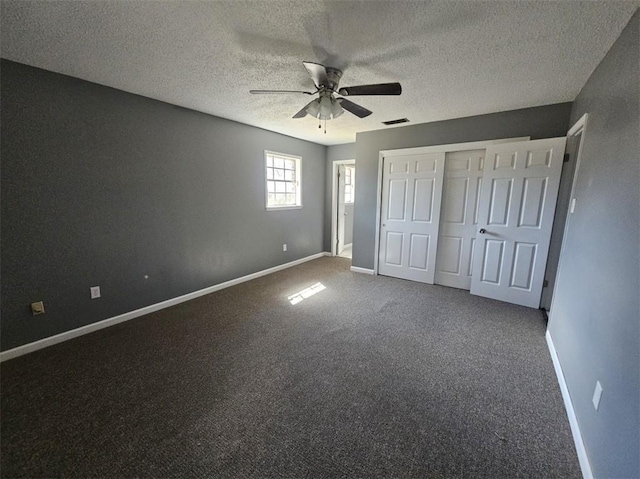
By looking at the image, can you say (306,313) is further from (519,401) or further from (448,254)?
(448,254)

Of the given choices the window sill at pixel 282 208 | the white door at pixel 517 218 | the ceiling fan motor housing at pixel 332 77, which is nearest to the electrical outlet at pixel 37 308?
the window sill at pixel 282 208

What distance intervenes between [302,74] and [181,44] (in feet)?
3.07

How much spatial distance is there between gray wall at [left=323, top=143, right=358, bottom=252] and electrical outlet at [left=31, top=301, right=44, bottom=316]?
14.7 ft

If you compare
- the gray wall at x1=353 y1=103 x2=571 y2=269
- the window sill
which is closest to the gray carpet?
the gray wall at x1=353 y1=103 x2=571 y2=269

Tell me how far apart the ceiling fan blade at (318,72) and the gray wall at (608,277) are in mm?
1782

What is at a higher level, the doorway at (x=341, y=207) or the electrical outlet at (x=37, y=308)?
the doorway at (x=341, y=207)

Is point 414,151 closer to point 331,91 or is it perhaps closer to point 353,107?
point 353,107

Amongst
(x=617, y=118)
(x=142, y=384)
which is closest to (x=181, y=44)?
(x=142, y=384)

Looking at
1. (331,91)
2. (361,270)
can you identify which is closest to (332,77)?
(331,91)

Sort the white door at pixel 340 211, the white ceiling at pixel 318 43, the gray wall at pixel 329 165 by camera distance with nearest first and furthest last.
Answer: the white ceiling at pixel 318 43, the gray wall at pixel 329 165, the white door at pixel 340 211

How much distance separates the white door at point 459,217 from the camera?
3605mm

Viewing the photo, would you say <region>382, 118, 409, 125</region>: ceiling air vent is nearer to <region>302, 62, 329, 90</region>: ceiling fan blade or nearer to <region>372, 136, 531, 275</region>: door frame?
<region>372, 136, 531, 275</region>: door frame

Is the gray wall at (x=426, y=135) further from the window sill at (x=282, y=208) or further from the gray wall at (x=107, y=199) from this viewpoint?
the gray wall at (x=107, y=199)

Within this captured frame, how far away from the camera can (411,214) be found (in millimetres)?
4062
